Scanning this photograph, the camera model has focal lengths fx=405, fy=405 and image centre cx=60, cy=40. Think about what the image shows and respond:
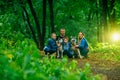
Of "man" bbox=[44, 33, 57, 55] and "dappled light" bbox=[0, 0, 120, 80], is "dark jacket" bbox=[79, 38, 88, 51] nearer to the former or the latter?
"dappled light" bbox=[0, 0, 120, 80]

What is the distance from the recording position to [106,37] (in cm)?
3145

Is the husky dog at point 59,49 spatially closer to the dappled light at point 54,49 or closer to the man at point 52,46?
the dappled light at point 54,49

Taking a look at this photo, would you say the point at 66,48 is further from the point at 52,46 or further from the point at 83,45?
the point at 83,45

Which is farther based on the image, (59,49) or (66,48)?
(66,48)

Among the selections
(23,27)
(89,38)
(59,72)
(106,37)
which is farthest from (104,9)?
(59,72)

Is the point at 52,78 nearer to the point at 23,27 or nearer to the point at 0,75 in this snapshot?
the point at 0,75

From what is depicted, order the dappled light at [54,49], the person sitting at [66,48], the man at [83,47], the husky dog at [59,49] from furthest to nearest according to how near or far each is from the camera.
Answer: the man at [83,47], the person sitting at [66,48], the husky dog at [59,49], the dappled light at [54,49]

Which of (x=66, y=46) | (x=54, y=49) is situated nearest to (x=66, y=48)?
(x=66, y=46)

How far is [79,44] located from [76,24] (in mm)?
14131

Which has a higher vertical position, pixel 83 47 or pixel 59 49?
pixel 59 49

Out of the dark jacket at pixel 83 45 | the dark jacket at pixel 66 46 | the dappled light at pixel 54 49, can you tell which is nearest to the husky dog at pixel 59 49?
the dappled light at pixel 54 49

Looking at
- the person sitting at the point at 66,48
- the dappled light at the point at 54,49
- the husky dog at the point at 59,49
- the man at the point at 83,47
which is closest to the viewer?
the dappled light at the point at 54,49

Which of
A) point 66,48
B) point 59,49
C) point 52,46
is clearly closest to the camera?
point 59,49

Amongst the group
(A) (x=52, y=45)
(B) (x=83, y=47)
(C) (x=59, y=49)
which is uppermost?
(A) (x=52, y=45)
